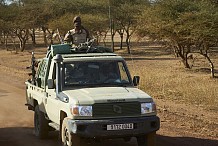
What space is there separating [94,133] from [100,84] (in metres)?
1.28

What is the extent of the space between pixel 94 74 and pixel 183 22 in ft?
52.5

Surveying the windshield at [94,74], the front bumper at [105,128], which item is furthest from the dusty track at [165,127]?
the front bumper at [105,128]

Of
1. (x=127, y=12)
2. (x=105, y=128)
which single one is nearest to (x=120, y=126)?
(x=105, y=128)

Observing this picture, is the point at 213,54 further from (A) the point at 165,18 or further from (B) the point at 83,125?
(B) the point at 83,125

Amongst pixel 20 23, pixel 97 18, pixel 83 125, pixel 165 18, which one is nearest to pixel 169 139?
pixel 83 125

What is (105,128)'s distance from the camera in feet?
23.9

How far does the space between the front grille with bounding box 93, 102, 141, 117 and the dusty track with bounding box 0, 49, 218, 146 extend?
1.63m

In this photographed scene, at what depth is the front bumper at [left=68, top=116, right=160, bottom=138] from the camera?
284 inches

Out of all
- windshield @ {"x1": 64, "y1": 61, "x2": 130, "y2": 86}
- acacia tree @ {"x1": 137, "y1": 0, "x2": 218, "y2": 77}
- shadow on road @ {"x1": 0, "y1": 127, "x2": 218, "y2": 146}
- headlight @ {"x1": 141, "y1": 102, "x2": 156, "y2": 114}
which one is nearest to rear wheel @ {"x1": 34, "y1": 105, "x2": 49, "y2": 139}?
shadow on road @ {"x1": 0, "y1": 127, "x2": 218, "y2": 146}

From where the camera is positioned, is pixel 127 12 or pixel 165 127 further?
pixel 127 12

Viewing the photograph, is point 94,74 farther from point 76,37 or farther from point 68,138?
point 76,37

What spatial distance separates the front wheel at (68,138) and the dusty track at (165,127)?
1.11 meters

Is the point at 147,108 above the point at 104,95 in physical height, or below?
below

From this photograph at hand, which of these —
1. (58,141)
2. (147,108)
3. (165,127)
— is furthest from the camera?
(165,127)
